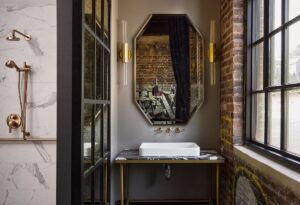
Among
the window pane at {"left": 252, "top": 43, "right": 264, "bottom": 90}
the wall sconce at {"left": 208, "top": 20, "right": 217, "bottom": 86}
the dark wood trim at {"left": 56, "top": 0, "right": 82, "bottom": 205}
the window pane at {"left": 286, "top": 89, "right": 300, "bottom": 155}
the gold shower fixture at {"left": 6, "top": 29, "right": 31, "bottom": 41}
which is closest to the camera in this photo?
the dark wood trim at {"left": 56, "top": 0, "right": 82, "bottom": 205}

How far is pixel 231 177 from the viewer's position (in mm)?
2623

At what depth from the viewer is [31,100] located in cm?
240

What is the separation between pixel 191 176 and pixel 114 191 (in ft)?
2.72

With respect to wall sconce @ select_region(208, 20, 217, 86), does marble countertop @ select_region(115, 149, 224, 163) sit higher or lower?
lower

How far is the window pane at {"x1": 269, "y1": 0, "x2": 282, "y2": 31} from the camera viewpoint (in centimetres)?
199

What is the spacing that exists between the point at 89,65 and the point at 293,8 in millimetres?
1292

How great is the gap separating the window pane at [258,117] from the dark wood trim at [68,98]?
1.49 meters

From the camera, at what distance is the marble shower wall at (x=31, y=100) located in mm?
2402

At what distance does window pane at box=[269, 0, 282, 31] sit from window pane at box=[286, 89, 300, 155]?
0.53 metres

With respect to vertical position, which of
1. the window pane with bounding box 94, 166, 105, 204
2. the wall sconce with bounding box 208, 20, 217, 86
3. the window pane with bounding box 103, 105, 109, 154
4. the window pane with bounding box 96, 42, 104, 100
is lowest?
the window pane with bounding box 94, 166, 105, 204

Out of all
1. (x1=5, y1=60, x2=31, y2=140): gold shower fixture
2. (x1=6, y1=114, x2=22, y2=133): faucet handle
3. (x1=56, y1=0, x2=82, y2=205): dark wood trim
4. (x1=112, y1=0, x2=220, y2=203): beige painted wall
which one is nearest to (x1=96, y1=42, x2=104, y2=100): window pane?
(x1=56, y1=0, x2=82, y2=205): dark wood trim

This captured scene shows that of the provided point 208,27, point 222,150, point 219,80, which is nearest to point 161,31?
point 208,27

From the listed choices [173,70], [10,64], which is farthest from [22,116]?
[173,70]

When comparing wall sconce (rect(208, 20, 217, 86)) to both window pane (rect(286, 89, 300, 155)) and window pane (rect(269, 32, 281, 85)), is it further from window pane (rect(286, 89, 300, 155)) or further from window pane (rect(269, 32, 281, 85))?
window pane (rect(286, 89, 300, 155))
